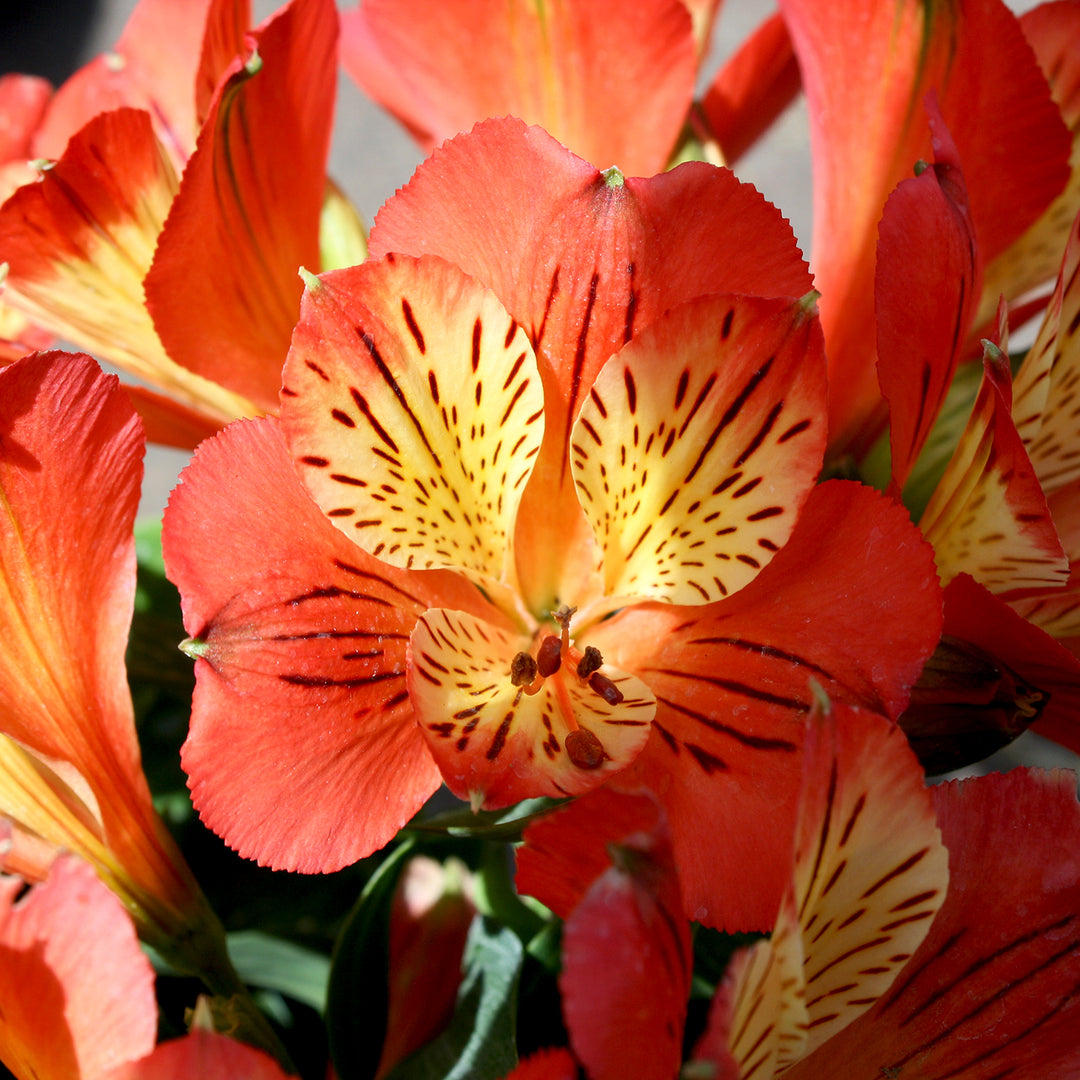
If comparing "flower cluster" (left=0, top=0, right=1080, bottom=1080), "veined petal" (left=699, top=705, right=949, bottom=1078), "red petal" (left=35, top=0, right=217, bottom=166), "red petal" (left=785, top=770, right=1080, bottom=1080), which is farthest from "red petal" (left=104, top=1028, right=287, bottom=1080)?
"red petal" (left=35, top=0, right=217, bottom=166)

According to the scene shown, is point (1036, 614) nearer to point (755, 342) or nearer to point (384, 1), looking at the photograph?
point (755, 342)

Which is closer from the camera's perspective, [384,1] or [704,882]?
[704,882]

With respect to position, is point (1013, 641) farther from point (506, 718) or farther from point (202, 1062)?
point (202, 1062)

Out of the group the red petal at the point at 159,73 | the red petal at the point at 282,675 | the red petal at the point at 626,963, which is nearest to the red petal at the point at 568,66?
the red petal at the point at 159,73

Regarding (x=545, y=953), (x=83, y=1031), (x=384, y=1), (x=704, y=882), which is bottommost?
(x=545, y=953)

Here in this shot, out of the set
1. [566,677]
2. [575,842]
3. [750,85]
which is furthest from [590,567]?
[750,85]

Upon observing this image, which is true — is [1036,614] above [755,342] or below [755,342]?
below

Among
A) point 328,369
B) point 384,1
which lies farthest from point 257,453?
point 384,1

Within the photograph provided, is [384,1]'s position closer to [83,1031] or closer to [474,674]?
[474,674]
